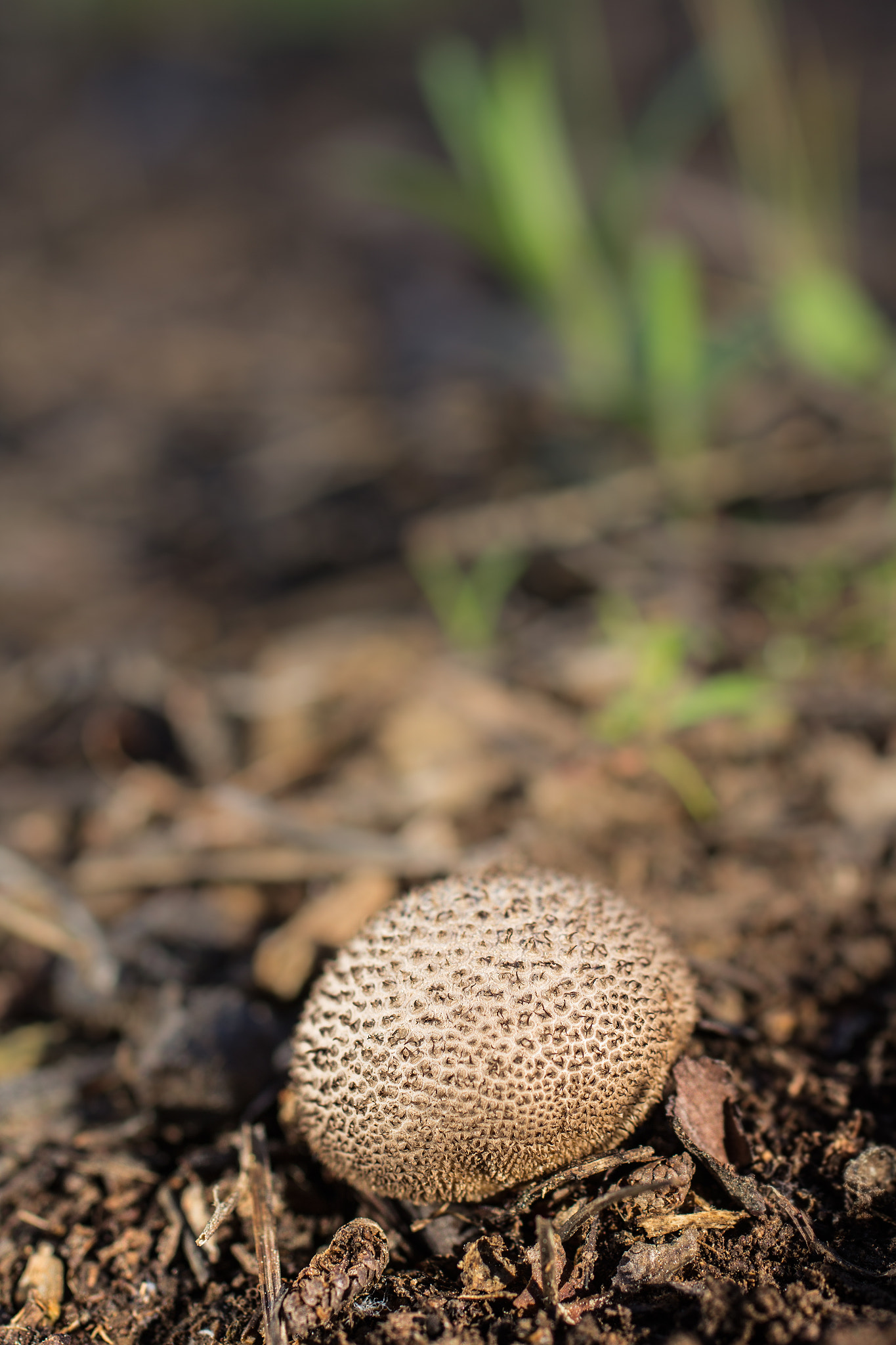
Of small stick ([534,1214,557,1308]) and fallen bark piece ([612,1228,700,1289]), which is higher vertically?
small stick ([534,1214,557,1308])

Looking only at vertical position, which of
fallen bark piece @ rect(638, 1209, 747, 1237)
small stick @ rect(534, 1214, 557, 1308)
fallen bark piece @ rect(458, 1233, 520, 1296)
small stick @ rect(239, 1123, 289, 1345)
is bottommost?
fallen bark piece @ rect(638, 1209, 747, 1237)

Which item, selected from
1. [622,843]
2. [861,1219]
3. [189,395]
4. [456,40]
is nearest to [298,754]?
[622,843]

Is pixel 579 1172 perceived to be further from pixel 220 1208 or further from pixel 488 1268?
pixel 220 1208

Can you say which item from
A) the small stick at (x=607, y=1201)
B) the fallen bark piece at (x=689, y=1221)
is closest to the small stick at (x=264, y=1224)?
the small stick at (x=607, y=1201)

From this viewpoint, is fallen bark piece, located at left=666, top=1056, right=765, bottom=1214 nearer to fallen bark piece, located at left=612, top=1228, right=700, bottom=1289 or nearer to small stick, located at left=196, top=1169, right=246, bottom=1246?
fallen bark piece, located at left=612, top=1228, right=700, bottom=1289

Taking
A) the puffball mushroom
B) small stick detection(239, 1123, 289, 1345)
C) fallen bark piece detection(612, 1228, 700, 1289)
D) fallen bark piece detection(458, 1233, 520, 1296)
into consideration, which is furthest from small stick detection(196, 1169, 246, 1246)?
fallen bark piece detection(612, 1228, 700, 1289)

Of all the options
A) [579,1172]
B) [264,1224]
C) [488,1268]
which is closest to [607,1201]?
[579,1172]

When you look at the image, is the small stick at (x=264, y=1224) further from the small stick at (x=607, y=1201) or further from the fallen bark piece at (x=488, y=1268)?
the small stick at (x=607, y=1201)
